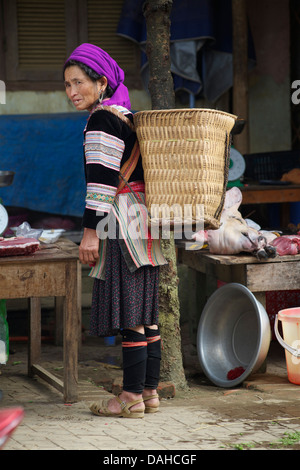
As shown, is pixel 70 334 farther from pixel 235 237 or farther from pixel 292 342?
pixel 292 342

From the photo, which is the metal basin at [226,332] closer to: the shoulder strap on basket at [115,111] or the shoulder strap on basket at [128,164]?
the shoulder strap on basket at [128,164]

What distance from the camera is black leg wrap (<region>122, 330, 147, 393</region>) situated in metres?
4.26

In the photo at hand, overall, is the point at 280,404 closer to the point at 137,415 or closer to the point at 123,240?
the point at 137,415

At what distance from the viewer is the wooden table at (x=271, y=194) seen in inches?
270

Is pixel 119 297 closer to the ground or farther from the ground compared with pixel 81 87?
Result: closer to the ground

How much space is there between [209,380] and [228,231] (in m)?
1.14

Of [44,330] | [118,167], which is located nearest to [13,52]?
[44,330]

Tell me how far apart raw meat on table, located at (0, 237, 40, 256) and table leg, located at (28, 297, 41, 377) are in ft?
3.34

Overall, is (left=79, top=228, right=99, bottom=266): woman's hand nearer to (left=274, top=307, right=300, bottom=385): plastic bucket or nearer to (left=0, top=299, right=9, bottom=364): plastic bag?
(left=0, top=299, right=9, bottom=364): plastic bag

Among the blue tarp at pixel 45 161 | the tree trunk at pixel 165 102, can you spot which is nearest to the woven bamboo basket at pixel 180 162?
the tree trunk at pixel 165 102

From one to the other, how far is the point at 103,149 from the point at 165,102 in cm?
121

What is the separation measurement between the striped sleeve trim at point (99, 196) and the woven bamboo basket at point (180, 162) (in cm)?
23

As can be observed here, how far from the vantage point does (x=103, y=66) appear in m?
4.12

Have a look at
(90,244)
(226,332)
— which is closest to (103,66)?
(90,244)
